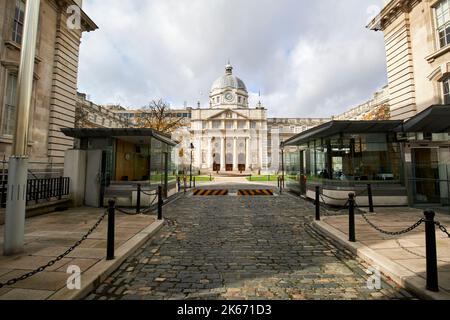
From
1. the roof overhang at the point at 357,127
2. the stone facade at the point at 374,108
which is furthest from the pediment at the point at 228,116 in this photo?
the roof overhang at the point at 357,127

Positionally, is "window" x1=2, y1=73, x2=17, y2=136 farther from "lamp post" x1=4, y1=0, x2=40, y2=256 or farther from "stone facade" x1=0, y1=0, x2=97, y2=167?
"lamp post" x1=4, y1=0, x2=40, y2=256

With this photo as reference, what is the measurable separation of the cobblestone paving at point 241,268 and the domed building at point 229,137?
208ft

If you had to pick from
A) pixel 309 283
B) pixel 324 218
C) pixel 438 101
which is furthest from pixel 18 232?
pixel 438 101

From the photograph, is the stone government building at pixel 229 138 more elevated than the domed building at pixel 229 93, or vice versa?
the domed building at pixel 229 93

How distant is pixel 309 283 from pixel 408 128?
8.86 meters

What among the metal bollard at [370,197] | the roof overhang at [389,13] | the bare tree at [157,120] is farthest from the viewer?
the bare tree at [157,120]

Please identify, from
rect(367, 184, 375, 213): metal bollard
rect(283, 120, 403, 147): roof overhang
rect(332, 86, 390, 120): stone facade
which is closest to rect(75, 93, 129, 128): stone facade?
rect(283, 120, 403, 147): roof overhang

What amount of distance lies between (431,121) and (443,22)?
6921 mm

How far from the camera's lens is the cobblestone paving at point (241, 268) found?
3.45 m

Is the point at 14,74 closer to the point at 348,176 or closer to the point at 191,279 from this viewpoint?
the point at 191,279

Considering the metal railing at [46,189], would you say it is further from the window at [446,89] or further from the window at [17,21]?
the window at [446,89]

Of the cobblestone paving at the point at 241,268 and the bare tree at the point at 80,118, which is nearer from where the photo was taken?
the cobblestone paving at the point at 241,268

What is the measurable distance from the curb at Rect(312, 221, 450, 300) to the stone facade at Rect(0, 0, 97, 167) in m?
13.9

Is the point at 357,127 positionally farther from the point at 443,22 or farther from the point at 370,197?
the point at 443,22
